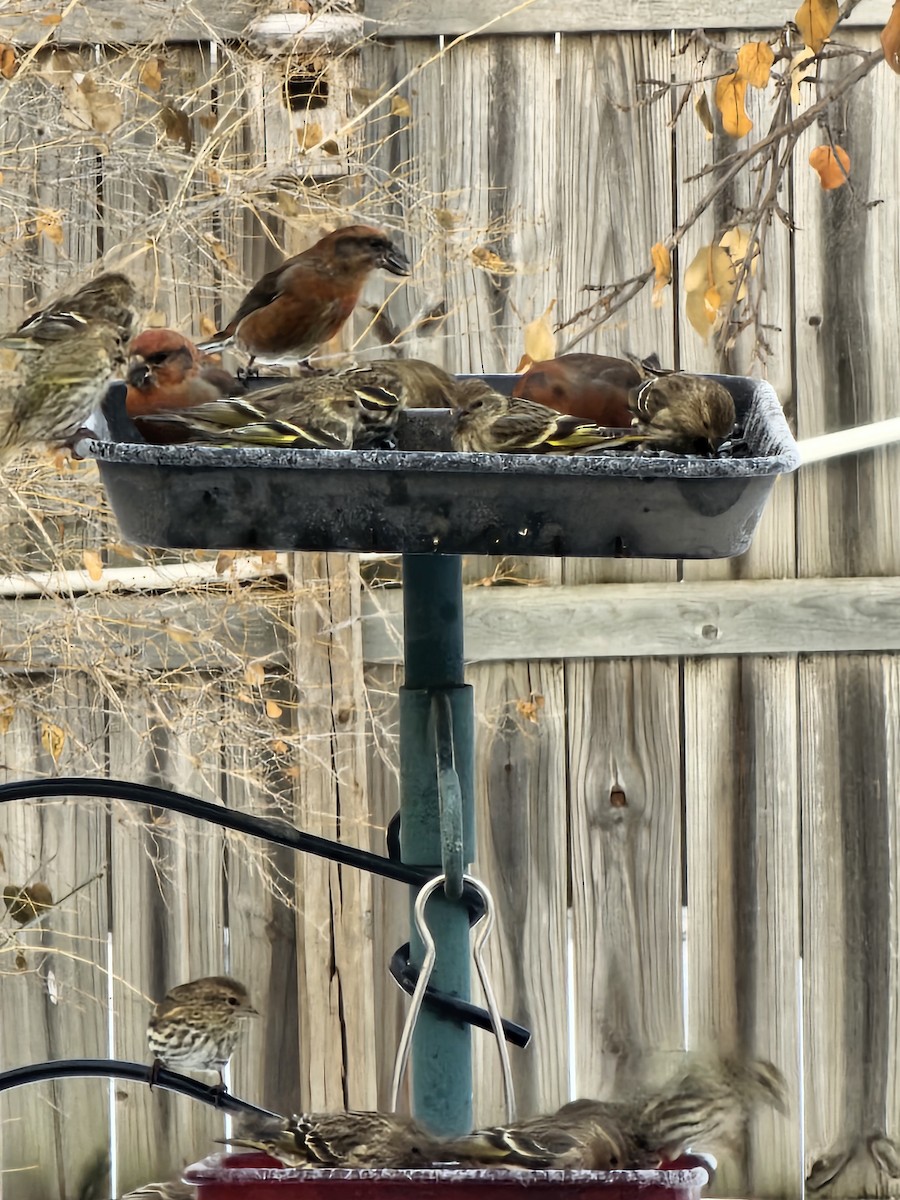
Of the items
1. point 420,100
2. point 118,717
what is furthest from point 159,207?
point 118,717

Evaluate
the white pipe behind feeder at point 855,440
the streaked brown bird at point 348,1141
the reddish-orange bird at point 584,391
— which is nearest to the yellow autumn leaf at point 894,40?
the reddish-orange bird at point 584,391

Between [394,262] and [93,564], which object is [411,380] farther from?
[93,564]

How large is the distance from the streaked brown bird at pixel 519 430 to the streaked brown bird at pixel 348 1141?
1.34 feet

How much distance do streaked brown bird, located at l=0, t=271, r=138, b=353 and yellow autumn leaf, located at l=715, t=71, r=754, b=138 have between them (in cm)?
81

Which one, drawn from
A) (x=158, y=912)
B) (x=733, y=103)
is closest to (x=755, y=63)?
(x=733, y=103)

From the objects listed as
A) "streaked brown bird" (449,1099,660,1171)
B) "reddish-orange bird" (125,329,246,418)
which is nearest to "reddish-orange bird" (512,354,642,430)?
"reddish-orange bird" (125,329,246,418)

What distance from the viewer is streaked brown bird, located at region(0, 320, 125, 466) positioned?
46.6 inches

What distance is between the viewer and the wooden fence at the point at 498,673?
2.61m

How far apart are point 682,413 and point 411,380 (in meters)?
0.20

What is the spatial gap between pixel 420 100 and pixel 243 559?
88cm

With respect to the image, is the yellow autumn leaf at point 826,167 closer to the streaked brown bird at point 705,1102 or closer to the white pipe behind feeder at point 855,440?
the white pipe behind feeder at point 855,440

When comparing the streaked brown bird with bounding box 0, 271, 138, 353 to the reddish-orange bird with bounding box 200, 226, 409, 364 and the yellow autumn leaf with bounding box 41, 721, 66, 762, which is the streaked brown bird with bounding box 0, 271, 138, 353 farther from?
the yellow autumn leaf with bounding box 41, 721, 66, 762

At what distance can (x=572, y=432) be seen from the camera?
101cm

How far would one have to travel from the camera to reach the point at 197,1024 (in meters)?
1.87
